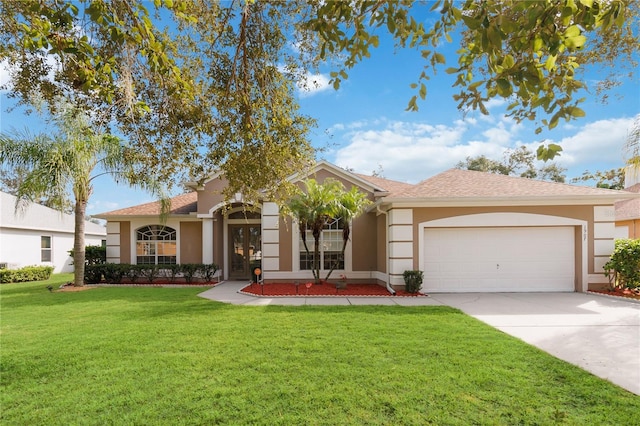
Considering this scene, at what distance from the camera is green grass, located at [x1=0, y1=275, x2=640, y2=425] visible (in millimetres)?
3725

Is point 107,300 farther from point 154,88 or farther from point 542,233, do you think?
point 542,233

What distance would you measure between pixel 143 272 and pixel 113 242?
2.44 metres

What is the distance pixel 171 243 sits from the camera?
16.8 meters

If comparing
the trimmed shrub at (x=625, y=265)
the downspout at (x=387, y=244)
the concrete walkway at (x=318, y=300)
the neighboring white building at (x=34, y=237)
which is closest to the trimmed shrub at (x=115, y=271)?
the neighboring white building at (x=34, y=237)

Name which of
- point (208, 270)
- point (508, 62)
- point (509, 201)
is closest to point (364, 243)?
point (509, 201)

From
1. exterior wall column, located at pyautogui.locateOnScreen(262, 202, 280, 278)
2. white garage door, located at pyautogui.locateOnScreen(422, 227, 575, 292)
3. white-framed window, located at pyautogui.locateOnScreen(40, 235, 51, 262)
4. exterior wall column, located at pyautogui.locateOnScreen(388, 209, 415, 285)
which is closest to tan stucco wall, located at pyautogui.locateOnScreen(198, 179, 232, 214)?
exterior wall column, located at pyautogui.locateOnScreen(262, 202, 280, 278)

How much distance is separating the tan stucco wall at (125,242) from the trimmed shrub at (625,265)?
62.8ft

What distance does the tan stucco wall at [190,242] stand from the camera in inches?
653

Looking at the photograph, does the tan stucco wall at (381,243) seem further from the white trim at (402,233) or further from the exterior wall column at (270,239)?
the exterior wall column at (270,239)

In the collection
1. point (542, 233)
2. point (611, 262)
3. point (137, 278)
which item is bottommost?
point (137, 278)

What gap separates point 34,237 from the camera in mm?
20375

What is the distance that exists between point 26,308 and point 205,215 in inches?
277

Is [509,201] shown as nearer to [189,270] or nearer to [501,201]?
[501,201]

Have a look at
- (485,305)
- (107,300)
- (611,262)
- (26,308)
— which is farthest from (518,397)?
(26,308)
